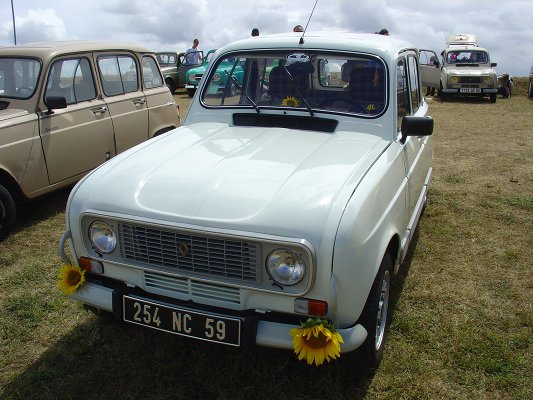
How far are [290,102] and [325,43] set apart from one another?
51 centimetres

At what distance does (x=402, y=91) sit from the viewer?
3861 mm

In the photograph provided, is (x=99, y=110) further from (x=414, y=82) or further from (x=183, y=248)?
(x=183, y=248)

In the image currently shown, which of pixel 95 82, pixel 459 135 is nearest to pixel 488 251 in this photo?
pixel 95 82

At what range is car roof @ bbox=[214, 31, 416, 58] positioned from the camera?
12.1ft

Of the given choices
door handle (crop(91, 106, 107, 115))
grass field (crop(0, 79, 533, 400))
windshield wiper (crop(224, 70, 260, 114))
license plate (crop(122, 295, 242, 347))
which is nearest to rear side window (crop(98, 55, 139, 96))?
door handle (crop(91, 106, 107, 115))

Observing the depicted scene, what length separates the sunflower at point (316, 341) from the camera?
2.38 m

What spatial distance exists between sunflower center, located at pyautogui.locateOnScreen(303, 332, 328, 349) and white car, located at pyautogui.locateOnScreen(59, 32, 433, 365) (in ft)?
0.29

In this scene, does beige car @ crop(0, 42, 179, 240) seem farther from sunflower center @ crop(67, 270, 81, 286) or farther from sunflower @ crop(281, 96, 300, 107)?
sunflower @ crop(281, 96, 300, 107)

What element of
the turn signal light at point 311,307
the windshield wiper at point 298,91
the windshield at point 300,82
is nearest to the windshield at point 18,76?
the windshield at point 300,82

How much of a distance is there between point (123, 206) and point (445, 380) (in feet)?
6.84

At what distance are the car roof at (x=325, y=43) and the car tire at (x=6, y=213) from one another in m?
2.53

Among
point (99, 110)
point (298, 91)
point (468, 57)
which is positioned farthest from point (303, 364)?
point (468, 57)

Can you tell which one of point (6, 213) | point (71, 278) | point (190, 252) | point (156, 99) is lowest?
point (6, 213)

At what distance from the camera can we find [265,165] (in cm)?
289
